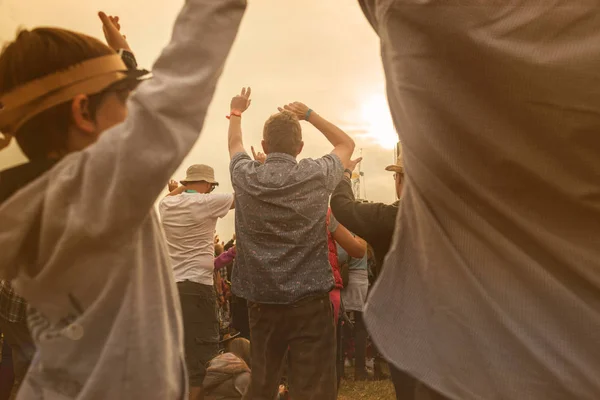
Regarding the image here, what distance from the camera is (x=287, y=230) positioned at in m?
2.55

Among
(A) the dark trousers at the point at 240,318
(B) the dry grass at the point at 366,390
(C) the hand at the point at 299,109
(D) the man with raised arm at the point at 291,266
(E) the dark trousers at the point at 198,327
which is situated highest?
(C) the hand at the point at 299,109

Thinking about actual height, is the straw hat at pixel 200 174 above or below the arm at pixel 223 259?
above

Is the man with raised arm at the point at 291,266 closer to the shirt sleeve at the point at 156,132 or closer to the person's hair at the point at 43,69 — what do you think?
the person's hair at the point at 43,69

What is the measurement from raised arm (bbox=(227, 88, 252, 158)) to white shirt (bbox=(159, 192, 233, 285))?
2.73 ft

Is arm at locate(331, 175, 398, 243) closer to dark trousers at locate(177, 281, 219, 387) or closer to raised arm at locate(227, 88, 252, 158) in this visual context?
raised arm at locate(227, 88, 252, 158)

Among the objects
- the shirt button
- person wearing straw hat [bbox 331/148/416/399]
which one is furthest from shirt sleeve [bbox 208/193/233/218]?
the shirt button

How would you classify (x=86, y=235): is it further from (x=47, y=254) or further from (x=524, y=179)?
(x=524, y=179)

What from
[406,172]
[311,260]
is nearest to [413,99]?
[406,172]

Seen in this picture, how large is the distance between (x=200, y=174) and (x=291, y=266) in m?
1.92

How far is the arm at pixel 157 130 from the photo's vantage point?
2.77ft

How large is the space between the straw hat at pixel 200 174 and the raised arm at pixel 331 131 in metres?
1.68

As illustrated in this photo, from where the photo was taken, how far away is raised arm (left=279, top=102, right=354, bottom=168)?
2.60 m

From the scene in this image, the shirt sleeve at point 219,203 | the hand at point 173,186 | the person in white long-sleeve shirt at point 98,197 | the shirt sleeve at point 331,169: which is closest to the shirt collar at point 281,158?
the shirt sleeve at point 331,169

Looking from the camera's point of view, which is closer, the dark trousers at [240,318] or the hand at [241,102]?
the hand at [241,102]
